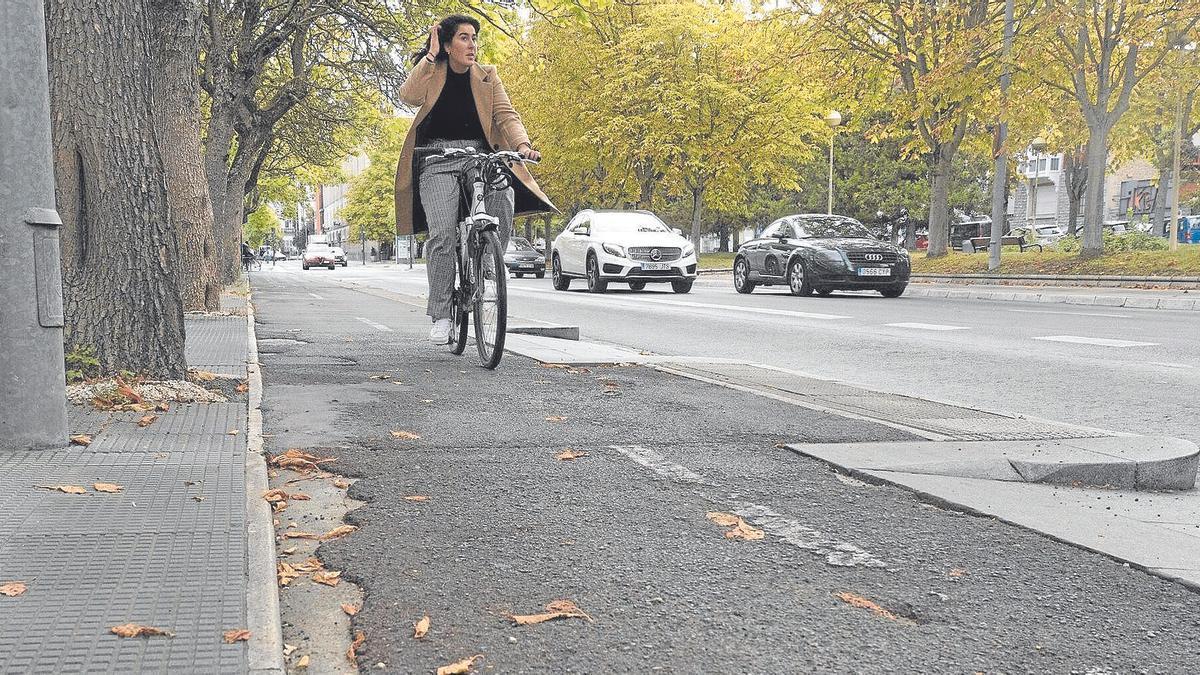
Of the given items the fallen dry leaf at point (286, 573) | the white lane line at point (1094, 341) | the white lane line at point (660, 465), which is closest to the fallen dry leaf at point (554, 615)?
the fallen dry leaf at point (286, 573)

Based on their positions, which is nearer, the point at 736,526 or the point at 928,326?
the point at 736,526

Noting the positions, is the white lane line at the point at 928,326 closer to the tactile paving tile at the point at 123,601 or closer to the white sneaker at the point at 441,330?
the white sneaker at the point at 441,330

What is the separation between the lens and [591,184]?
46906 millimetres

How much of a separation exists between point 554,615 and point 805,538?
1004 millimetres

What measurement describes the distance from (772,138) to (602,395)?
34224 mm

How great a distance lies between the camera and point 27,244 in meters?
3.61

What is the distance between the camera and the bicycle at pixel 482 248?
6.38 meters

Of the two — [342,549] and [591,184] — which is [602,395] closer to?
[342,549]

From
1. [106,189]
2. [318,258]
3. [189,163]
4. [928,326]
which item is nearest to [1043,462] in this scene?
[106,189]

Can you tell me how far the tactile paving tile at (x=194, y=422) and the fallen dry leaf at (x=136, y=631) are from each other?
2.02 m

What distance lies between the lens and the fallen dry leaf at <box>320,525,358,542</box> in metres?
2.99

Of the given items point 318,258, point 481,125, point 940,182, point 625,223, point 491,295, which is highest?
point 940,182

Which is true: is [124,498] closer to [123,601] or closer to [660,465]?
[123,601]

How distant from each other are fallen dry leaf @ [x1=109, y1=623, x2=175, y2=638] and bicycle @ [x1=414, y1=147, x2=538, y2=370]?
4224 mm
